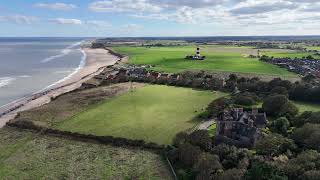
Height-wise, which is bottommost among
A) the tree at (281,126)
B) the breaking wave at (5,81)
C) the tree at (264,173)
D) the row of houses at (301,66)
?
the breaking wave at (5,81)

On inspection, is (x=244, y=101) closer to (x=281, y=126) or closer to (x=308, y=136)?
(x=281, y=126)

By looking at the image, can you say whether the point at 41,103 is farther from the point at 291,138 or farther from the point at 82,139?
the point at 291,138

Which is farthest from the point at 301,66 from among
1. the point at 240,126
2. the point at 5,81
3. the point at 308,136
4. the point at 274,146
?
the point at 274,146

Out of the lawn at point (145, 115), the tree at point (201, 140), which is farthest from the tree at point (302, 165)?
the lawn at point (145, 115)

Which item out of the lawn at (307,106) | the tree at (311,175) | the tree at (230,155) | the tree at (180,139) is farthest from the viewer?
the lawn at (307,106)

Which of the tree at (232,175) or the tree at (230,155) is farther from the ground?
the tree at (232,175)

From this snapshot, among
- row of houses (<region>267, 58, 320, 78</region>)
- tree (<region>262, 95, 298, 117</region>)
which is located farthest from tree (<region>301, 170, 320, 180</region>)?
row of houses (<region>267, 58, 320, 78</region>)

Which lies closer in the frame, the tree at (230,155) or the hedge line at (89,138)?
the tree at (230,155)

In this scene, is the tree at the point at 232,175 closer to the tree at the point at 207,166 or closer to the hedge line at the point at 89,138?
the tree at the point at 207,166
